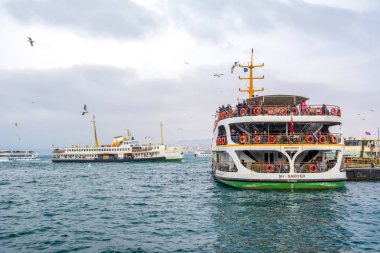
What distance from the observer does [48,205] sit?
22.4 metres

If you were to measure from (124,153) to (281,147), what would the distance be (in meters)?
71.4

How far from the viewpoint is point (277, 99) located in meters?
27.8

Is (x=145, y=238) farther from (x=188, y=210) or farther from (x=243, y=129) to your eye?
(x=243, y=129)

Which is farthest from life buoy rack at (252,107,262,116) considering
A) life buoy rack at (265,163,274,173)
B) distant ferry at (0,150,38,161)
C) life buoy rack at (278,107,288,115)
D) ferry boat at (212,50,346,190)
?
distant ferry at (0,150,38,161)

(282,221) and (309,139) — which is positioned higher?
(309,139)

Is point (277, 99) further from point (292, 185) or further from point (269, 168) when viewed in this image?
point (292, 185)

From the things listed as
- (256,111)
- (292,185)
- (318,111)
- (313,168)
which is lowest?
(292,185)

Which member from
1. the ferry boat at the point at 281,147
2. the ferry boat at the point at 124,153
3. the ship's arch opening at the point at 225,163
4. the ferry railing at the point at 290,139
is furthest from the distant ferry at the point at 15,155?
the ferry railing at the point at 290,139

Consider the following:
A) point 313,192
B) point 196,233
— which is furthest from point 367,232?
point 313,192

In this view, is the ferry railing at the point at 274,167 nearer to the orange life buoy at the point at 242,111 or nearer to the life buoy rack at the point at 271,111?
the life buoy rack at the point at 271,111

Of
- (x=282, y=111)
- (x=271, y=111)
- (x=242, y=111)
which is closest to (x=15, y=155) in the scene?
(x=242, y=111)

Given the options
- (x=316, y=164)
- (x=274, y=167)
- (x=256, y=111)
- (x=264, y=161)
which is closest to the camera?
(x=274, y=167)

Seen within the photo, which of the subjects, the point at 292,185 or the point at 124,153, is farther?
the point at 124,153

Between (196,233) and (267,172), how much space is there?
11.2 m
